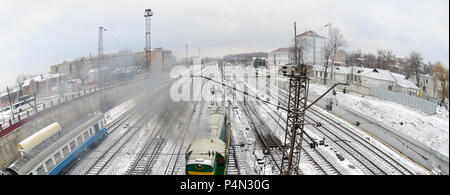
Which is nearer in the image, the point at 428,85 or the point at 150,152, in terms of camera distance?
the point at 150,152

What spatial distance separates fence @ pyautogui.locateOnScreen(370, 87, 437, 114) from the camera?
82.1 ft

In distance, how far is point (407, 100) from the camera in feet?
90.3

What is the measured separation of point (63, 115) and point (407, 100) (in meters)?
38.3

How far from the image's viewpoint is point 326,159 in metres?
14.5

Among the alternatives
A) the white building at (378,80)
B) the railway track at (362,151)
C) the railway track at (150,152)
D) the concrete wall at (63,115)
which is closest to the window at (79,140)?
the railway track at (150,152)

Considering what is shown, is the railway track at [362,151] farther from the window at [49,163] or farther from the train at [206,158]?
the window at [49,163]

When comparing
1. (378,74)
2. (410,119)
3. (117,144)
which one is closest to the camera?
(117,144)

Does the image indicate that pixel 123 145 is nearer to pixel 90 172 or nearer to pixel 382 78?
pixel 90 172

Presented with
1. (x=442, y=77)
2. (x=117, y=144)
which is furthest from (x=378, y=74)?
(x=117, y=144)

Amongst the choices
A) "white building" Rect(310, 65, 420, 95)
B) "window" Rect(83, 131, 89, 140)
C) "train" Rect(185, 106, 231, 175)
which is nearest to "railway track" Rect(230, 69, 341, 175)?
"train" Rect(185, 106, 231, 175)

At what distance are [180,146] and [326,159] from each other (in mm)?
10087

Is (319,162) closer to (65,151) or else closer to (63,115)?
(65,151)

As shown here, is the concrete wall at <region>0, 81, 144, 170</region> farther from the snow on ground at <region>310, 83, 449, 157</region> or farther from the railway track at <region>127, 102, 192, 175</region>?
the snow on ground at <region>310, 83, 449, 157</region>

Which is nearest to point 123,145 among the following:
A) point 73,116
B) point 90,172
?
point 90,172
